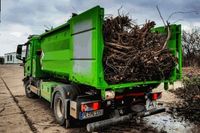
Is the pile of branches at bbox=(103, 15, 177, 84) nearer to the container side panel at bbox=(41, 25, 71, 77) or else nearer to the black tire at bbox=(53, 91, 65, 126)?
the container side panel at bbox=(41, 25, 71, 77)

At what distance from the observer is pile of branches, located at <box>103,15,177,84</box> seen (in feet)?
18.3

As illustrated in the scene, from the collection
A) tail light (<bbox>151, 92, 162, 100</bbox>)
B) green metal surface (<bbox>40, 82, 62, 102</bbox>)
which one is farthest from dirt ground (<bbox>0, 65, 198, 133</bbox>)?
tail light (<bbox>151, 92, 162, 100</bbox>)

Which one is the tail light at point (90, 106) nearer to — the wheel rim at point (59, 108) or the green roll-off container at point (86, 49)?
the green roll-off container at point (86, 49)

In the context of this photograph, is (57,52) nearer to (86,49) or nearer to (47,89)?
(47,89)

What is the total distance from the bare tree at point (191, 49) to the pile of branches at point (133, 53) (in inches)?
597

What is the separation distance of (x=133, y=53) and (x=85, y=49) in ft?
3.38

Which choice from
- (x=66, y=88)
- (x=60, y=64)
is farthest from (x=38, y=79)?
(x=66, y=88)

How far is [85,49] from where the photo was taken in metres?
5.61

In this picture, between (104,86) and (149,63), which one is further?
(149,63)

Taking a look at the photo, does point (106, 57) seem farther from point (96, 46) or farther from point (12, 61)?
point (12, 61)

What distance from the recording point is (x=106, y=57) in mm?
5484

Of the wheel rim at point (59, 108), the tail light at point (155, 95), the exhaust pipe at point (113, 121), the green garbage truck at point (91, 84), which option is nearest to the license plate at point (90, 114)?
the green garbage truck at point (91, 84)

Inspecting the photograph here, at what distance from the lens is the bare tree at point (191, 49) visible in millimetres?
21361

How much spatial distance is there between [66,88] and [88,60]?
4.60 feet
